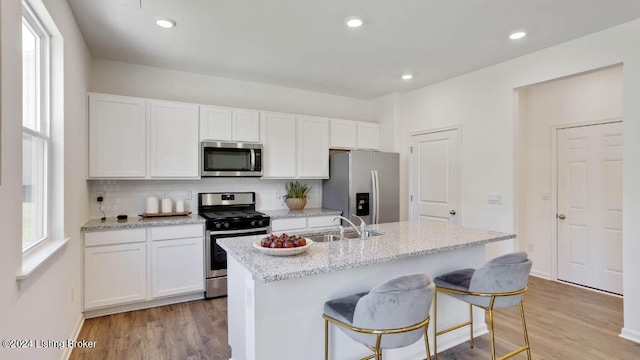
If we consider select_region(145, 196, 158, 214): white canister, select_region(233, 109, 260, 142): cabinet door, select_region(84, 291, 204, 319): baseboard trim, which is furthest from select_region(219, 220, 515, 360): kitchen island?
select_region(233, 109, 260, 142): cabinet door

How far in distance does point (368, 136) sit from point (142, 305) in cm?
365

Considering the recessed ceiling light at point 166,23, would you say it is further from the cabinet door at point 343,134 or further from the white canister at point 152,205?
the cabinet door at point 343,134

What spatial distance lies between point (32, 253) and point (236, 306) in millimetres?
1229

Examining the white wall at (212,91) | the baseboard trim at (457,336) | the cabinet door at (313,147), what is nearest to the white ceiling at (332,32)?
the white wall at (212,91)

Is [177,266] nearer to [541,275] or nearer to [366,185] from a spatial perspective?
[366,185]

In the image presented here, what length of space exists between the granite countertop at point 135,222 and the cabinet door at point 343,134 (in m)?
2.13

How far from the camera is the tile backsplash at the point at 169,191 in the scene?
365 centimetres

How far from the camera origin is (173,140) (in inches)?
145

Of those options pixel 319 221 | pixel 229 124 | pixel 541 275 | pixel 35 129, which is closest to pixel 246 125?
pixel 229 124

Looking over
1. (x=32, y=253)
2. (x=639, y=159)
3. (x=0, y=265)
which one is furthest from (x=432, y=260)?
(x=32, y=253)

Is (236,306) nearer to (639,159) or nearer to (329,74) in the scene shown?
(329,74)

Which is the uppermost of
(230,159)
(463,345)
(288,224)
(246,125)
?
(246,125)

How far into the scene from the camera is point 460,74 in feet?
13.6

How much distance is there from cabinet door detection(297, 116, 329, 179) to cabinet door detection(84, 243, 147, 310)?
2146mm
